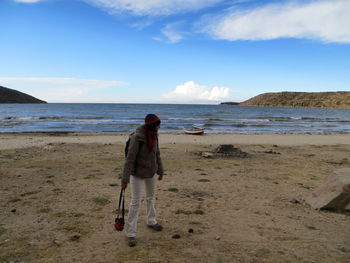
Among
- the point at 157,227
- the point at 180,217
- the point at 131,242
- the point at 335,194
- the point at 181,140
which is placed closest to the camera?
the point at 131,242

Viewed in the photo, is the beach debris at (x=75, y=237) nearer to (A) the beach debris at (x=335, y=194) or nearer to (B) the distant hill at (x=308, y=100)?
(A) the beach debris at (x=335, y=194)

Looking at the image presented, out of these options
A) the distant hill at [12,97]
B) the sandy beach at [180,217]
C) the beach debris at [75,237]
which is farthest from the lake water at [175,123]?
the distant hill at [12,97]

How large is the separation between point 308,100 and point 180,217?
17576 cm

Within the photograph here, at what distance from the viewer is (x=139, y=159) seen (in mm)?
4215

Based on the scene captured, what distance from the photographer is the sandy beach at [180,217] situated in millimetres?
3994

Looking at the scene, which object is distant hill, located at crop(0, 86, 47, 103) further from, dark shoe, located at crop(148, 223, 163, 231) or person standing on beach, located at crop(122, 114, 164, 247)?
person standing on beach, located at crop(122, 114, 164, 247)

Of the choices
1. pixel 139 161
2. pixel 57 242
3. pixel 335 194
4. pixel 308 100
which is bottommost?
pixel 57 242

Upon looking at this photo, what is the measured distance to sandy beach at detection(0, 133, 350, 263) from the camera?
13.1 ft

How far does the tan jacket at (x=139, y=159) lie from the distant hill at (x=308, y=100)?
156614 millimetres

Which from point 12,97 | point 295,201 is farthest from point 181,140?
point 12,97

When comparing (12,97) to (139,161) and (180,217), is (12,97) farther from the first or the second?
(139,161)

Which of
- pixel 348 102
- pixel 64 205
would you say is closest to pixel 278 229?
pixel 64 205

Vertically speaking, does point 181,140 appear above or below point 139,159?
below

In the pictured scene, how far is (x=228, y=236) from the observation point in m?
4.57
